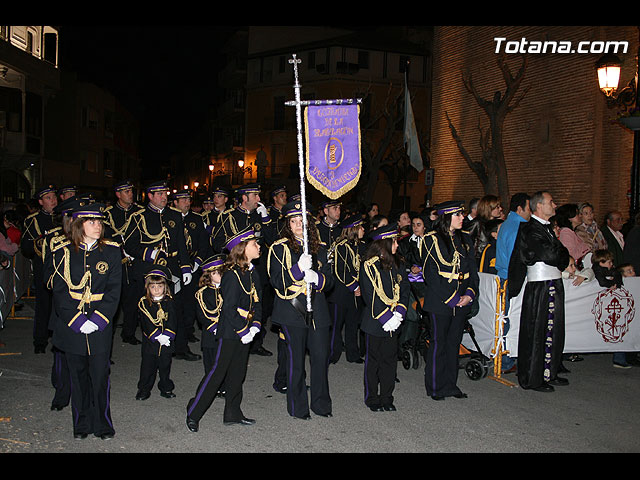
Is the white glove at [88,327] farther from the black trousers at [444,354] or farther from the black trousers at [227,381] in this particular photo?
the black trousers at [444,354]

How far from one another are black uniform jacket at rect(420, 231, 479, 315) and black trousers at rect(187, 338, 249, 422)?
7.93ft

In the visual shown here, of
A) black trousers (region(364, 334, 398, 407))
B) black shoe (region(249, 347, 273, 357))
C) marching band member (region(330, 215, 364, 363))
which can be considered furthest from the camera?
black shoe (region(249, 347, 273, 357))

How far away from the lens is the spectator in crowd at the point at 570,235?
9.90 m

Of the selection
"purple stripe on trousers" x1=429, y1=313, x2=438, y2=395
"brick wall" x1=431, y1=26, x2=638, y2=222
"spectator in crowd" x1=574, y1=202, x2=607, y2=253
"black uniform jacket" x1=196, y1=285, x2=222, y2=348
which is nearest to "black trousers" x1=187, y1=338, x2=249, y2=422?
"black uniform jacket" x1=196, y1=285, x2=222, y2=348

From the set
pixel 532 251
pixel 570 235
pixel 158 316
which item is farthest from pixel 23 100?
pixel 532 251

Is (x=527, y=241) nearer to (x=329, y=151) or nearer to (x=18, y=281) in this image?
(x=329, y=151)

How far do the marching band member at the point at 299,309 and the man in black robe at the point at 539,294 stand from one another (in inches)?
109

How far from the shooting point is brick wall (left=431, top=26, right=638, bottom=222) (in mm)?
16125

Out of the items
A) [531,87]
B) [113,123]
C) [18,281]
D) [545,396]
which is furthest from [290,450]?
[113,123]

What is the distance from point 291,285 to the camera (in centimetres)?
653

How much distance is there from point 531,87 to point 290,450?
15.6 metres

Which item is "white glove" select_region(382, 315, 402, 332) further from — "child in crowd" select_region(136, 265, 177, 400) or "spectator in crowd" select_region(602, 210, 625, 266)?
"spectator in crowd" select_region(602, 210, 625, 266)

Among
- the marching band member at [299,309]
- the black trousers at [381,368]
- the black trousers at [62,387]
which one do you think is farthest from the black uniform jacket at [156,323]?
the black trousers at [381,368]

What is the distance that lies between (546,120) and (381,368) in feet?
43.8
